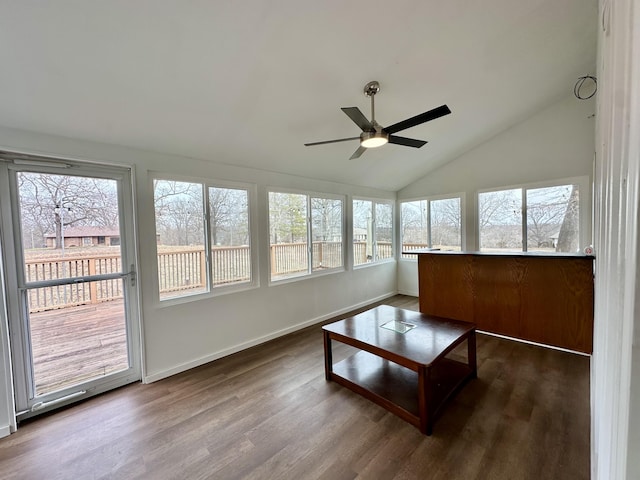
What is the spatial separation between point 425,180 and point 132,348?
5.40 m

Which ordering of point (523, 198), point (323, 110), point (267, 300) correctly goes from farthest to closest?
point (523, 198)
point (267, 300)
point (323, 110)

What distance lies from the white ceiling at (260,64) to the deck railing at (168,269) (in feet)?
3.61

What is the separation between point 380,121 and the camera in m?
3.28

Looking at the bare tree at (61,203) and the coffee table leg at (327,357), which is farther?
the coffee table leg at (327,357)

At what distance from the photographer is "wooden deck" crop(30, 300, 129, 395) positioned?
2332 millimetres

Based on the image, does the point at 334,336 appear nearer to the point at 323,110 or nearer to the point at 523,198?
the point at 323,110

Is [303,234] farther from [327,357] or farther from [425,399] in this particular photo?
[425,399]

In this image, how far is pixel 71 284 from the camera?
95.8 inches

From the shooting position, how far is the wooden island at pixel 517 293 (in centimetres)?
297

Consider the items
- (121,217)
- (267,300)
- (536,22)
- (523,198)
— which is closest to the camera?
(536,22)

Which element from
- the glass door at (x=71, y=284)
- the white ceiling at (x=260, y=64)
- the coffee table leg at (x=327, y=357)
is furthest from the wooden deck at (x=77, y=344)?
the coffee table leg at (x=327, y=357)

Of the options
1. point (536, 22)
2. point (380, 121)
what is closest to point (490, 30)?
point (536, 22)

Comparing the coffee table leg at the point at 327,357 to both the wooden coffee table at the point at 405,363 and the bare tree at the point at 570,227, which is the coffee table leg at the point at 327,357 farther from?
the bare tree at the point at 570,227

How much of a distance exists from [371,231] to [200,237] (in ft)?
10.8
